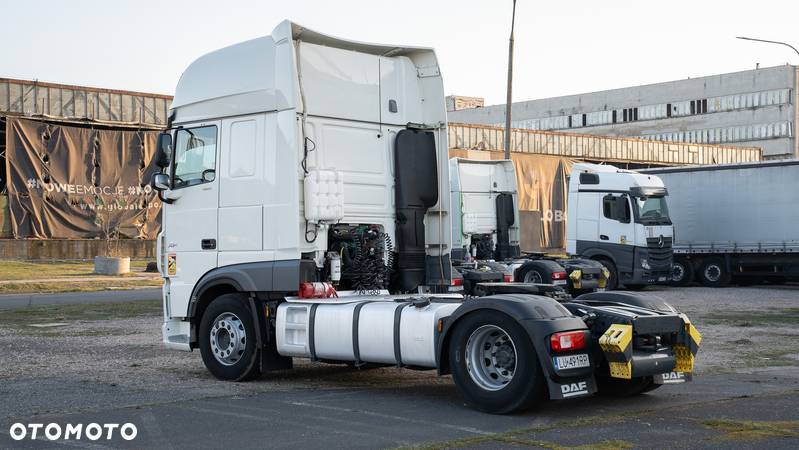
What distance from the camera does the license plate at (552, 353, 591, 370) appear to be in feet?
26.9

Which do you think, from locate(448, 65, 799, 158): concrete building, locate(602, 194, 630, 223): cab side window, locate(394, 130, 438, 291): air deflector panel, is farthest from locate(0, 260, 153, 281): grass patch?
locate(448, 65, 799, 158): concrete building

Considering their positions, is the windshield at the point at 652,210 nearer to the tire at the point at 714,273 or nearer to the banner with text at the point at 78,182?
the tire at the point at 714,273

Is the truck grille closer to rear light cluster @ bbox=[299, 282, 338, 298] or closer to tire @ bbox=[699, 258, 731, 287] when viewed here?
tire @ bbox=[699, 258, 731, 287]

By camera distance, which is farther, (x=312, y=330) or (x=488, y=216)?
(x=488, y=216)

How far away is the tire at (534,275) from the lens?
75.8 ft

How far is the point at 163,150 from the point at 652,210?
59.2ft

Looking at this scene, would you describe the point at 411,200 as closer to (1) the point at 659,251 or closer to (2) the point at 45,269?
(1) the point at 659,251

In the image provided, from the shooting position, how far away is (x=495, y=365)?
8.81m

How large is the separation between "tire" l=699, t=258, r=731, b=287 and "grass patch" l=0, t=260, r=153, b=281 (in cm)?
2126

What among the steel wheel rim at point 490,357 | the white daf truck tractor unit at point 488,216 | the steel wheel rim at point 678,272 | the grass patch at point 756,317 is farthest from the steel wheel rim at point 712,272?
the steel wheel rim at point 490,357

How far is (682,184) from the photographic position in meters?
31.7

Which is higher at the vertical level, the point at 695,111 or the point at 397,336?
the point at 695,111

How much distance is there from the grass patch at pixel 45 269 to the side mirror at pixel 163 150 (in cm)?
2348

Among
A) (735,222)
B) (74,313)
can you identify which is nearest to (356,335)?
(74,313)
